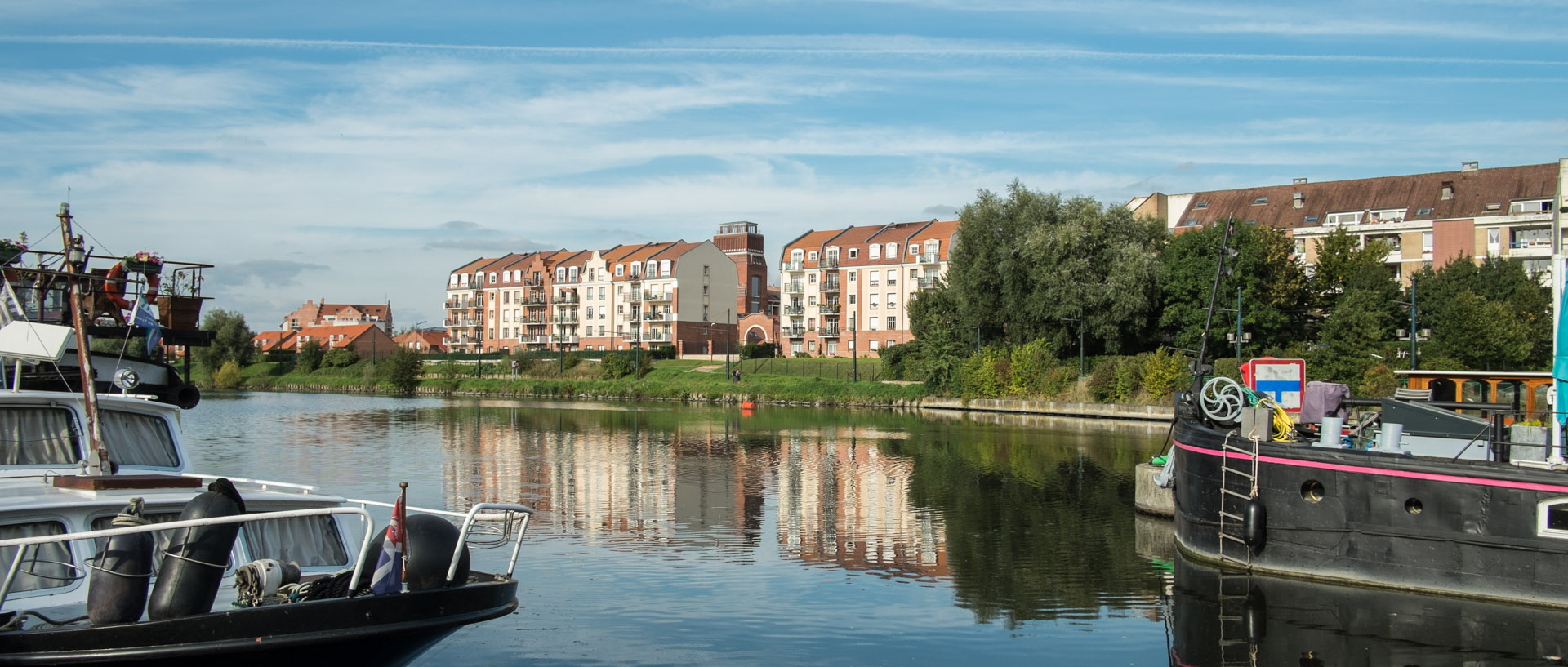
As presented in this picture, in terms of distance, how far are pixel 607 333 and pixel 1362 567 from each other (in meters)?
115

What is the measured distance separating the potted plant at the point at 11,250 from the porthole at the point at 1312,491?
18.7 m

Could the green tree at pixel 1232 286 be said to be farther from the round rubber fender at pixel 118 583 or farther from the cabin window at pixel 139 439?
the round rubber fender at pixel 118 583

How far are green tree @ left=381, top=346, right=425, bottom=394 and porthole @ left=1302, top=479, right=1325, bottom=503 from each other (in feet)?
297

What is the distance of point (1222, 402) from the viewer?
18.8 m

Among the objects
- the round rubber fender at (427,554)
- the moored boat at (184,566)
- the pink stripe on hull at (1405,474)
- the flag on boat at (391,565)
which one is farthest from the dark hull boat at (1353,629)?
the flag on boat at (391,565)

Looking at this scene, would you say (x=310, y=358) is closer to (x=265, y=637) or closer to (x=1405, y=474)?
(x=265, y=637)

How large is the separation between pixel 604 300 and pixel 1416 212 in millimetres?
80951

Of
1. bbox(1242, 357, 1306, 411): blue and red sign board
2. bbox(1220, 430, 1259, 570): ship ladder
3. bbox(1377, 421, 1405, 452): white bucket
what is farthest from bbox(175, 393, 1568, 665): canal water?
bbox(1242, 357, 1306, 411): blue and red sign board

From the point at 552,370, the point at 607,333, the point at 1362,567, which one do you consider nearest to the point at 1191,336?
the point at 1362,567

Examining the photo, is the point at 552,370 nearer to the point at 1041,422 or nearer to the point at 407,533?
the point at 1041,422

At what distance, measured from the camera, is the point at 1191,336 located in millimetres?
65250

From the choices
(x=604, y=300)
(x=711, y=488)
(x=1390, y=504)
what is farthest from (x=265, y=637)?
(x=604, y=300)

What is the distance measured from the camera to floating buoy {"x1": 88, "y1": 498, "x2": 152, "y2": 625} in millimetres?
9156

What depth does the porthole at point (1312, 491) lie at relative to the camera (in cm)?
1617
